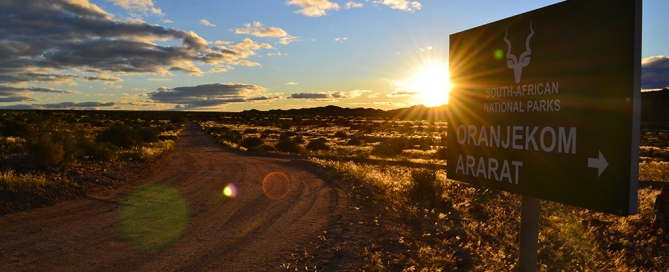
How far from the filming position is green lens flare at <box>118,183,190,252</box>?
28.6 feet

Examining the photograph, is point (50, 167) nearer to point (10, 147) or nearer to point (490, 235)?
point (10, 147)

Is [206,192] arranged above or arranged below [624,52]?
below

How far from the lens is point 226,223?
403 inches

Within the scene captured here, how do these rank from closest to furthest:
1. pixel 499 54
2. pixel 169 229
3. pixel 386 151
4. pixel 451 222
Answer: pixel 499 54 → pixel 169 229 → pixel 451 222 → pixel 386 151

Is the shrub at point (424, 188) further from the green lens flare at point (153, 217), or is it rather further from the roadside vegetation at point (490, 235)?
the green lens flare at point (153, 217)

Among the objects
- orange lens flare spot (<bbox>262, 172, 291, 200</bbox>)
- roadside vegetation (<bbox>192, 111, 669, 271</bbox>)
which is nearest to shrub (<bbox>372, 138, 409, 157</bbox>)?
orange lens flare spot (<bbox>262, 172, 291, 200</bbox>)

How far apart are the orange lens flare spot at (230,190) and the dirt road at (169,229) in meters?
0.06

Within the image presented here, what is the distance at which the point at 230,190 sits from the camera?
14.9m

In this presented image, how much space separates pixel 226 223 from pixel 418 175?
306 inches

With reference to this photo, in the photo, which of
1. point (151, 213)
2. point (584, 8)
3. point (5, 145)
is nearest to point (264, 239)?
point (151, 213)

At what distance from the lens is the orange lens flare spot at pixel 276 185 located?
14363 millimetres

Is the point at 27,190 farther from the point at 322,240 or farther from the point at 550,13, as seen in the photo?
the point at 550,13

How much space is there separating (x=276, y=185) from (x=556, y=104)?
12.9 meters

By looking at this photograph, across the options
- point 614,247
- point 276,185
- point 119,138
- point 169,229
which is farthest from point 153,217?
point 119,138
